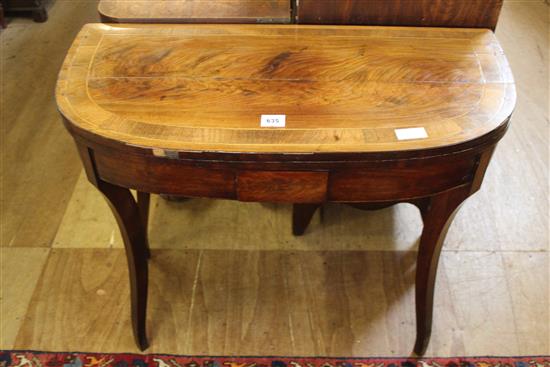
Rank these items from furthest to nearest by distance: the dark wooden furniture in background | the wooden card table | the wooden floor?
the dark wooden furniture in background, the wooden floor, the wooden card table

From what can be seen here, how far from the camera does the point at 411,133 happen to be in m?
0.93

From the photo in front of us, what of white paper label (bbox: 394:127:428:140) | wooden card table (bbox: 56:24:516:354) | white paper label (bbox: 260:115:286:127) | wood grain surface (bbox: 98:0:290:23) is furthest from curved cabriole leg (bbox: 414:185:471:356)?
wood grain surface (bbox: 98:0:290:23)

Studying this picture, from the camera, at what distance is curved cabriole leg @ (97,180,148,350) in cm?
112

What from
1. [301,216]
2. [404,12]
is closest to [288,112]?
[404,12]

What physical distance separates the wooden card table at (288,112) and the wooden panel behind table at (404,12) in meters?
0.04

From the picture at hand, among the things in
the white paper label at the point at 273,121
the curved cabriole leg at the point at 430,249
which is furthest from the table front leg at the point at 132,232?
the curved cabriole leg at the point at 430,249

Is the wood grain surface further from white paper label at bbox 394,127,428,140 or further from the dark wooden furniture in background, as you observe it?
the dark wooden furniture in background

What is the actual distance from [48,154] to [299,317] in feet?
3.76

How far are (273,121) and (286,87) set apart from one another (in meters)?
0.12

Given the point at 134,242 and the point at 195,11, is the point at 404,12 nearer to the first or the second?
the point at 195,11

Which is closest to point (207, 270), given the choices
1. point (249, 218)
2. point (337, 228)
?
point (249, 218)

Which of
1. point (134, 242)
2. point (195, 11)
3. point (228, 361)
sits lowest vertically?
point (228, 361)

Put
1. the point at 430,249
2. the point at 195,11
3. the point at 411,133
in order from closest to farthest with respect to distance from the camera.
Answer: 1. the point at 411,133
2. the point at 430,249
3. the point at 195,11

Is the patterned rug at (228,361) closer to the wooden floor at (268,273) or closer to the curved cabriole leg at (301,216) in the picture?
the wooden floor at (268,273)
